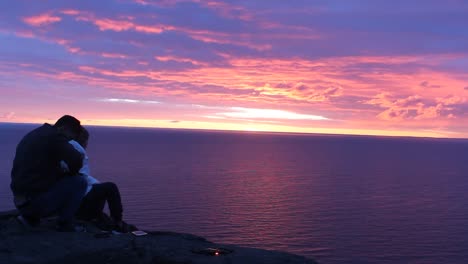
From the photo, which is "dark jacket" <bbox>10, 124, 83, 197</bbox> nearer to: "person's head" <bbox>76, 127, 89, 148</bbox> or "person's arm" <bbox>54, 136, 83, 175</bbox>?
"person's arm" <bbox>54, 136, 83, 175</bbox>

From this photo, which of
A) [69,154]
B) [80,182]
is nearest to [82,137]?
[69,154]

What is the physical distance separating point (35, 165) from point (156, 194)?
62172 mm

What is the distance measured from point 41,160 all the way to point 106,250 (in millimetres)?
2430

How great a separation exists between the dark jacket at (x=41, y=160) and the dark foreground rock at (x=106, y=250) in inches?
39.5

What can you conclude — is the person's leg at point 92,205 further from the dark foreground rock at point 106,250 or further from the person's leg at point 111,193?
the dark foreground rock at point 106,250

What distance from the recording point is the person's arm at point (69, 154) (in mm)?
9883

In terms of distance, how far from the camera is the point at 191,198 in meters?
70.3

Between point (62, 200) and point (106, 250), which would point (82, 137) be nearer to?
point (62, 200)

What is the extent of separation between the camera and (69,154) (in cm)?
999

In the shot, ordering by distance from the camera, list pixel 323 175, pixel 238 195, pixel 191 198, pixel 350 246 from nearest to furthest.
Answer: pixel 350 246 < pixel 191 198 < pixel 238 195 < pixel 323 175

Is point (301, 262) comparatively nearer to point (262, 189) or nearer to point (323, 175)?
point (262, 189)

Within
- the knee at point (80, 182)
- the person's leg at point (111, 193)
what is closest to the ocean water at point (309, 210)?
the person's leg at point (111, 193)

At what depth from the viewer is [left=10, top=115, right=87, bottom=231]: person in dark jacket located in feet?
32.4

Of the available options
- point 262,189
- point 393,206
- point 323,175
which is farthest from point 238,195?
point 323,175
